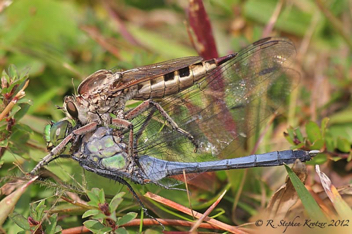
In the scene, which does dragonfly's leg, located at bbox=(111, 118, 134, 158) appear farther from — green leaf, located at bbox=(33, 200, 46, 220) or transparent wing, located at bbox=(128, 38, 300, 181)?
green leaf, located at bbox=(33, 200, 46, 220)

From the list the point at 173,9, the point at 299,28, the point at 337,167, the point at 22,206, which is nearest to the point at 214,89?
the point at 337,167

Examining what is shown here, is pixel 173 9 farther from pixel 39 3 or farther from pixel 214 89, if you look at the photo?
pixel 214 89

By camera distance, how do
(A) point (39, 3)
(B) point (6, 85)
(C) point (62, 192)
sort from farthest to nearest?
(A) point (39, 3), (B) point (6, 85), (C) point (62, 192)

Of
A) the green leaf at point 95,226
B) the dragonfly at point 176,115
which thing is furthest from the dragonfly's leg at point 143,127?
the green leaf at point 95,226

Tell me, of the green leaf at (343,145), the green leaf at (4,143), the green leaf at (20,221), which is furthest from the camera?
the green leaf at (343,145)

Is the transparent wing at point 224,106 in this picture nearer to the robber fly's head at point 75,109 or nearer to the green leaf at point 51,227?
the robber fly's head at point 75,109

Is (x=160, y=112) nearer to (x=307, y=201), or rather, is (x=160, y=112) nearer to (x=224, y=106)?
(x=224, y=106)
